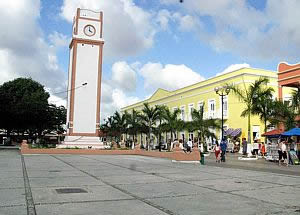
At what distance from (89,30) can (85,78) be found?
5473 millimetres

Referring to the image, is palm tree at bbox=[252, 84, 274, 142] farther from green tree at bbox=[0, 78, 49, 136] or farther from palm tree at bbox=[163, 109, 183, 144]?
green tree at bbox=[0, 78, 49, 136]

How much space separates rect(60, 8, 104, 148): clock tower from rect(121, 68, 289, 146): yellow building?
568 inches

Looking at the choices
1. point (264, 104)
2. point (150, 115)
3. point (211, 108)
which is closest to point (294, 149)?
point (264, 104)

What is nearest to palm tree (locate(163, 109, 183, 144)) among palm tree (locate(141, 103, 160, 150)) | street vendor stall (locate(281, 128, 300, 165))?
palm tree (locate(141, 103, 160, 150))

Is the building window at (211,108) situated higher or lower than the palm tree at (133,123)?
higher

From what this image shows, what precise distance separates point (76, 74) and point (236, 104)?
1868 cm

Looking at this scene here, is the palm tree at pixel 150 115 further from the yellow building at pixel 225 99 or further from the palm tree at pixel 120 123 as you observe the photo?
the palm tree at pixel 120 123

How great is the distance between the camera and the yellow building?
40.0 metres

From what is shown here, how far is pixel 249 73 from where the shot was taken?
39.8 meters

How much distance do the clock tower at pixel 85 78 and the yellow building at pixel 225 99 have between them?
1444 cm

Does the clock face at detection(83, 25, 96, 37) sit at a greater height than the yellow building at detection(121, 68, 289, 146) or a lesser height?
greater

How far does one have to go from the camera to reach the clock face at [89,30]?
3917 cm

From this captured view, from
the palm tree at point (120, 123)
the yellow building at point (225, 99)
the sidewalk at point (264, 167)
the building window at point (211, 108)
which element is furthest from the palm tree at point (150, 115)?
the sidewalk at point (264, 167)

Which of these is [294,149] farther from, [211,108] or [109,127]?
[109,127]
